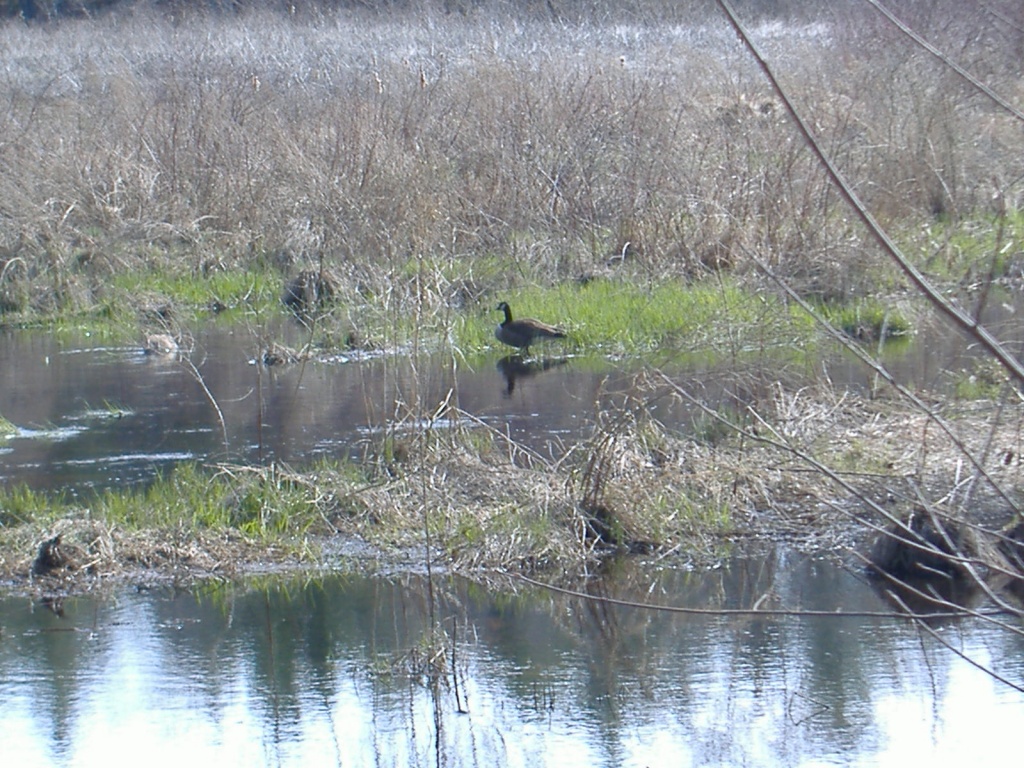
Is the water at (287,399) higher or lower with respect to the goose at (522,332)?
lower

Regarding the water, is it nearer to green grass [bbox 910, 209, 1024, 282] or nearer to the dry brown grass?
green grass [bbox 910, 209, 1024, 282]

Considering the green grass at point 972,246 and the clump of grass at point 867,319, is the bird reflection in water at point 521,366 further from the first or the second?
the green grass at point 972,246

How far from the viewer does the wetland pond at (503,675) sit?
497cm

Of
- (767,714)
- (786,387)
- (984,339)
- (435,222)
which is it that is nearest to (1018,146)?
(435,222)

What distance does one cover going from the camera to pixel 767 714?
509 centimetres

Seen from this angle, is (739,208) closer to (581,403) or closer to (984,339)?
(581,403)

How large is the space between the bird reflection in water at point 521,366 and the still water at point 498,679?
4.62 m

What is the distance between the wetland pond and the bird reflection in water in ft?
12.4

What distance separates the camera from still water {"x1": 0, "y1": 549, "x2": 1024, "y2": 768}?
195 inches

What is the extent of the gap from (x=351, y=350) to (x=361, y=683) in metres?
7.08

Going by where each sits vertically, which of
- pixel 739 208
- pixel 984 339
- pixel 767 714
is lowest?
pixel 767 714

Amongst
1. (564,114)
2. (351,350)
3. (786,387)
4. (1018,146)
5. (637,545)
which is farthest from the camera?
(564,114)

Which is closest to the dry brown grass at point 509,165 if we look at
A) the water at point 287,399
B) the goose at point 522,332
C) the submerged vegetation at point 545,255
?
the submerged vegetation at point 545,255

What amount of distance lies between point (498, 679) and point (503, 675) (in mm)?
41
